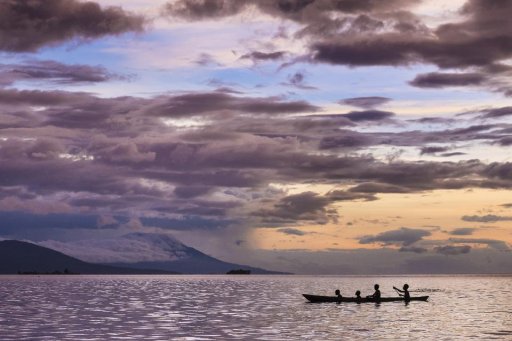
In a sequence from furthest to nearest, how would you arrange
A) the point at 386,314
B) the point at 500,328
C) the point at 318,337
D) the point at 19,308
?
the point at 19,308 < the point at 386,314 < the point at 500,328 < the point at 318,337

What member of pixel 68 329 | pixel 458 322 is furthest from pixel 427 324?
→ pixel 68 329

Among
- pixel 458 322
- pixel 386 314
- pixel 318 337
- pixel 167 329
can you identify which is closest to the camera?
pixel 318 337

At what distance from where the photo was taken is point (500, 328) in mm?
81312

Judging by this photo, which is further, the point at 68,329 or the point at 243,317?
the point at 243,317

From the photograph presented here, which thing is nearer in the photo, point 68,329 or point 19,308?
point 68,329

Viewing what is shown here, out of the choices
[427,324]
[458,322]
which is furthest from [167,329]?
[458,322]

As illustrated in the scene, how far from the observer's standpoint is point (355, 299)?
4560 inches

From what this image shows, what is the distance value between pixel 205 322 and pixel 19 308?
126ft

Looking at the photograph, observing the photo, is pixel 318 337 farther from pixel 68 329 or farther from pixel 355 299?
pixel 355 299

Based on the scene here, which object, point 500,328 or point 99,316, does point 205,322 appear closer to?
point 99,316

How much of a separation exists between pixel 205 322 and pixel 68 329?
15.4 metres

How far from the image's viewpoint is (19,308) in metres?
110

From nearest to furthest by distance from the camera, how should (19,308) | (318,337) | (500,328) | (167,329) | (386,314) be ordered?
(318,337) < (167,329) < (500,328) < (386,314) < (19,308)

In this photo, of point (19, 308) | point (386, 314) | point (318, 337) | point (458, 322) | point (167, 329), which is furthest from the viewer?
point (19, 308)
